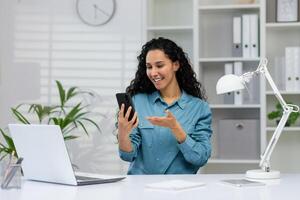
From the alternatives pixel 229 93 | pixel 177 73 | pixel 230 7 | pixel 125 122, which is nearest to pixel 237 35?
pixel 230 7

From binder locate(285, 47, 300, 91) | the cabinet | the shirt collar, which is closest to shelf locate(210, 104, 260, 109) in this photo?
the cabinet

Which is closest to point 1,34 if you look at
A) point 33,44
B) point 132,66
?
point 33,44

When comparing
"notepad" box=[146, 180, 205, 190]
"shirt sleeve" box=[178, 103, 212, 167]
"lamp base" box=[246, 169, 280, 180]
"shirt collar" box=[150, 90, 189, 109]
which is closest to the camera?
"notepad" box=[146, 180, 205, 190]

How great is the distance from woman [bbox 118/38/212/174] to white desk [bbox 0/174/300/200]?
0.40 m

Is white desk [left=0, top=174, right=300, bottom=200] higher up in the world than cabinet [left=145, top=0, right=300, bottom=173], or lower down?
lower down

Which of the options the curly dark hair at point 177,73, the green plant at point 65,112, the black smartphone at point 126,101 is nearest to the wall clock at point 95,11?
the green plant at point 65,112

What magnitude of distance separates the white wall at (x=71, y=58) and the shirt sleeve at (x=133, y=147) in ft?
4.51

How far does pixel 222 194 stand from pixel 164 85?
992 millimetres

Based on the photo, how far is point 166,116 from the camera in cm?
262

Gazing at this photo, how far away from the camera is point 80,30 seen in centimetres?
416

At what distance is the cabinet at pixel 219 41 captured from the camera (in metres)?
3.80

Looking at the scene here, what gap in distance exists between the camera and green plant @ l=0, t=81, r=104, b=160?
12.5 ft

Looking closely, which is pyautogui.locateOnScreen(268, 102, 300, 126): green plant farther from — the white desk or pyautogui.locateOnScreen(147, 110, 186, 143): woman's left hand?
the white desk

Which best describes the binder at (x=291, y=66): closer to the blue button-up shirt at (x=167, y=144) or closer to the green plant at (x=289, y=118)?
the green plant at (x=289, y=118)
